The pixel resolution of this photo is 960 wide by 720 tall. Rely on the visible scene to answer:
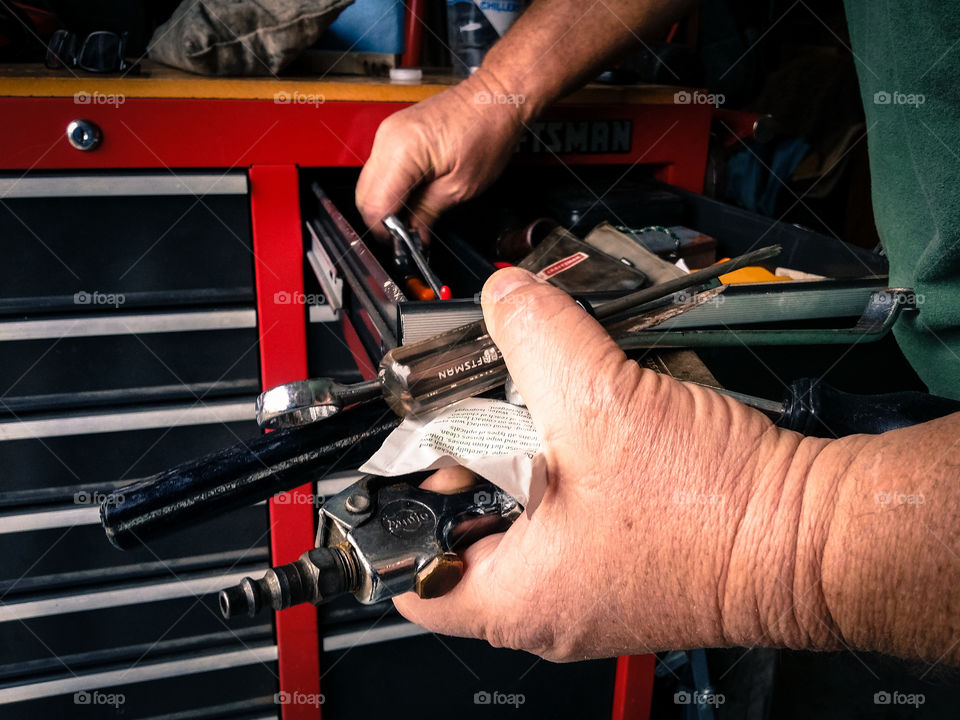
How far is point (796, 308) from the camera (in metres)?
0.57

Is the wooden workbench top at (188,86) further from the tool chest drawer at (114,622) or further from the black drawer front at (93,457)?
the tool chest drawer at (114,622)

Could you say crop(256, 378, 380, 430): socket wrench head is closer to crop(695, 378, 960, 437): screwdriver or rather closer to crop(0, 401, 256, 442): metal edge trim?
crop(695, 378, 960, 437): screwdriver

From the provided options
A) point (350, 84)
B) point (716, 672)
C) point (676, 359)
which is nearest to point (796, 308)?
point (676, 359)

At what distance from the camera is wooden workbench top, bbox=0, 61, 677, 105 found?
80 centimetres

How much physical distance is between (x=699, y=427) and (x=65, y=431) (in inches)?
33.1

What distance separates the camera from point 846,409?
0.48 meters

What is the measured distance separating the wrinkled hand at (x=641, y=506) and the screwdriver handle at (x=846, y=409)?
0.07 m

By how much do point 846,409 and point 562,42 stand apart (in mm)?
608

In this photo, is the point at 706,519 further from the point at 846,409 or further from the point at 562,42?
the point at 562,42

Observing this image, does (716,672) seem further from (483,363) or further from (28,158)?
(28,158)

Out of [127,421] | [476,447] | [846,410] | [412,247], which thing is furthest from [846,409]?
[127,421]

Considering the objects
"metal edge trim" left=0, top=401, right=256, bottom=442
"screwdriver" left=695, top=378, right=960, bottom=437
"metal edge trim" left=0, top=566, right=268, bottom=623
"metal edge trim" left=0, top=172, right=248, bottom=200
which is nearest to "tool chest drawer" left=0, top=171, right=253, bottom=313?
"metal edge trim" left=0, top=172, right=248, bottom=200

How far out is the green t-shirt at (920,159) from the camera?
0.52m

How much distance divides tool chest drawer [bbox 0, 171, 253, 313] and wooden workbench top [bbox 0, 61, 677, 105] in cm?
9
